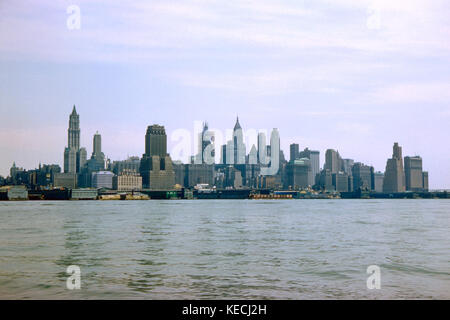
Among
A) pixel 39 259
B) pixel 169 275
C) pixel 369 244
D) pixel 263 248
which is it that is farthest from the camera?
pixel 369 244

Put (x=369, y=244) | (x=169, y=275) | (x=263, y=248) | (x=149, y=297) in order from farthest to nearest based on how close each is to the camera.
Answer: (x=369, y=244), (x=263, y=248), (x=169, y=275), (x=149, y=297)

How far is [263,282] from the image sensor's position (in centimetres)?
2277

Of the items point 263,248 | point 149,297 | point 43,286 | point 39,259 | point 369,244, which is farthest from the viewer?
point 369,244

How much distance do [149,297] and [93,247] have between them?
66.8ft

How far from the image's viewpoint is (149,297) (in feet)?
63.6

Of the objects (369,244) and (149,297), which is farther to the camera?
(369,244)

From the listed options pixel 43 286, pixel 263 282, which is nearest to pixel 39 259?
pixel 43 286
